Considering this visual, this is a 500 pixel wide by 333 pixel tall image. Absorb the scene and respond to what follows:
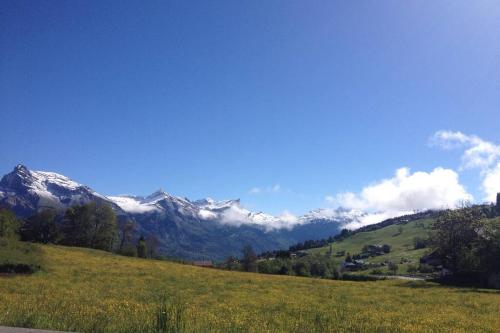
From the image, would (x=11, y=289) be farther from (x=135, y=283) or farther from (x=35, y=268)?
(x=35, y=268)

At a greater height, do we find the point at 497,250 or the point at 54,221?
the point at 54,221

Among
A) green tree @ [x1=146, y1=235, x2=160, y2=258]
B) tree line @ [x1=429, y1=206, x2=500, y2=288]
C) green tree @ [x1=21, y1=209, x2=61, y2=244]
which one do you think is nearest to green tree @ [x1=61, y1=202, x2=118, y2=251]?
green tree @ [x1=21, y1=209, x2=61, y2=244]

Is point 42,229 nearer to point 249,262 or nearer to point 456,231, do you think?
point 249,262

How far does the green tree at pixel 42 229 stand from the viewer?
13100cm

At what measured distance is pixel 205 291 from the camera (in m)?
35.9

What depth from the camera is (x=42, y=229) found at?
132750mm

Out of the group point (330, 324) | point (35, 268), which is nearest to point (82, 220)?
point (35, 268)

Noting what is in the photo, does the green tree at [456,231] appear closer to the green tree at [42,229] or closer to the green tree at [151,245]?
the green tree at [151,245]

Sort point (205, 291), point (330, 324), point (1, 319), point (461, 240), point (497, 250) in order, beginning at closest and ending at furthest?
point (1, 319) < point (330, 324) < point (205, 291) < point (497, 250) < point (461, 240)

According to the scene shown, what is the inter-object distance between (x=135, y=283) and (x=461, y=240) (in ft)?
224

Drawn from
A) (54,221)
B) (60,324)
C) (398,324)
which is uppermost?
(54,221)

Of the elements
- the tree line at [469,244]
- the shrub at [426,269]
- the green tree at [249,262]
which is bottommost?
the shrub at [426,269]

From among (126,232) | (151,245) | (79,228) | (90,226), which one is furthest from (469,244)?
(126,232)

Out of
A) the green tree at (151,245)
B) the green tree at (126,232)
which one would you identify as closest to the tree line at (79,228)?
the green tree at (126,232)
